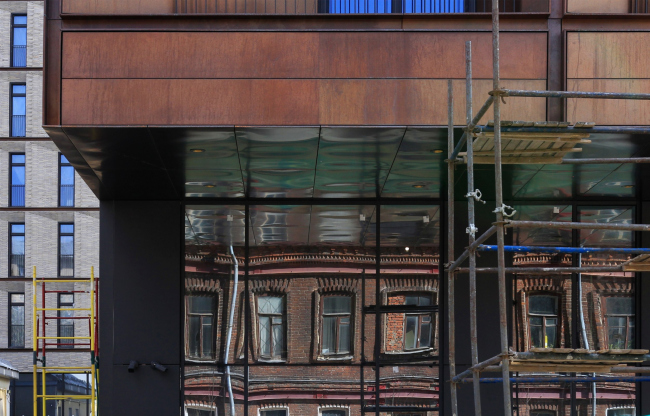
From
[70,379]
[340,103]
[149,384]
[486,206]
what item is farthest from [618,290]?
[70,379]

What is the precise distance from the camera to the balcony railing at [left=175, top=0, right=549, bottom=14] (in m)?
10.6

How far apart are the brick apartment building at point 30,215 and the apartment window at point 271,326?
31.5 metres

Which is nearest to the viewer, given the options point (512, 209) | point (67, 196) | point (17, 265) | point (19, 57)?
point (512, 209)

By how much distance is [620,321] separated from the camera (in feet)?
43.6

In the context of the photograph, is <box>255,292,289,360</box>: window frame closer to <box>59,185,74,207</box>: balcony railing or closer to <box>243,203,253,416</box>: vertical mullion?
<box>243,203,253,416</box>: vertical mullion

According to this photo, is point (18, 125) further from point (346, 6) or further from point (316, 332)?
point (346, 6)

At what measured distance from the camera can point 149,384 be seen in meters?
12.8

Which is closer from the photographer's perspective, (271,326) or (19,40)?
(271,326)

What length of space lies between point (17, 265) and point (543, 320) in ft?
116

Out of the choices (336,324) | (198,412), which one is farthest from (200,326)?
(336,324)

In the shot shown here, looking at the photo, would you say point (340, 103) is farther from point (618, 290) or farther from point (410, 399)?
point (618, 290)

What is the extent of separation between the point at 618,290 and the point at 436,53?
5.47 metres

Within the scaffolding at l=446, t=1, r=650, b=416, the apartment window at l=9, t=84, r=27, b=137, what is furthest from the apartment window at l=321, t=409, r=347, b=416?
the apartment window at l=9, t=84, r=27, b=137

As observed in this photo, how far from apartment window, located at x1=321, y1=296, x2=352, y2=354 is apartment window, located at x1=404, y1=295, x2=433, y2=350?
0.85m
